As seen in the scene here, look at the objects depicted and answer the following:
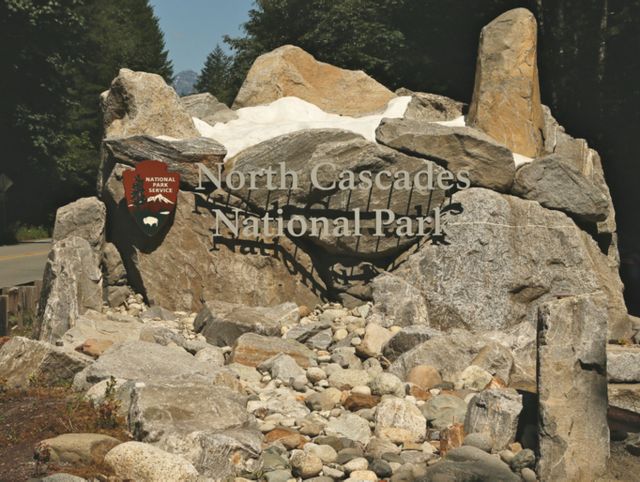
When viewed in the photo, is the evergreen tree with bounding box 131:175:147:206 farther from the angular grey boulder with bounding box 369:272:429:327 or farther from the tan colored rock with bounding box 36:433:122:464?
the tan colored rock with bounding box 36:433:122:464

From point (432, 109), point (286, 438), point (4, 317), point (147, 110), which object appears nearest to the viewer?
point (286, 438)

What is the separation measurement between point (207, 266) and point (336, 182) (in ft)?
7.57

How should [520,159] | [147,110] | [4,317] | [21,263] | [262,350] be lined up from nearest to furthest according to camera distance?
[262,350]
[4,317]
[520,159]
[147,110]
[21,263]

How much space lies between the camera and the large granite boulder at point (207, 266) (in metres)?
13.5

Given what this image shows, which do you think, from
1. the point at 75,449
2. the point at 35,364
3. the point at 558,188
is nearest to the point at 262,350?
the point at 35,364

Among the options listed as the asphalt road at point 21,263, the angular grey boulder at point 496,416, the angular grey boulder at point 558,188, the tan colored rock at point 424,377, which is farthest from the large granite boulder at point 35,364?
the asphalt road at point 21,263

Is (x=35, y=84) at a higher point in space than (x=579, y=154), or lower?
higher

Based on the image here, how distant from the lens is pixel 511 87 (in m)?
14.9

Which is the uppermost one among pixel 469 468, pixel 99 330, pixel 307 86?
pixel 307 86

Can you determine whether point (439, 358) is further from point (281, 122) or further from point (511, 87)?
point (281, 122)

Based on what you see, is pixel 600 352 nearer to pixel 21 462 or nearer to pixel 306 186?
pixel 21 462

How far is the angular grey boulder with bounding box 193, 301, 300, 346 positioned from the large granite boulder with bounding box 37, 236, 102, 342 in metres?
1.58

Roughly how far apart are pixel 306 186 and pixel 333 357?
10.7ft

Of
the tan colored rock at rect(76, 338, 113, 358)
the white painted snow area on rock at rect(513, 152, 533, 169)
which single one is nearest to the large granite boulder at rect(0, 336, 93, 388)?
the tan colored rock at rect(76, 338, 113, 358)
